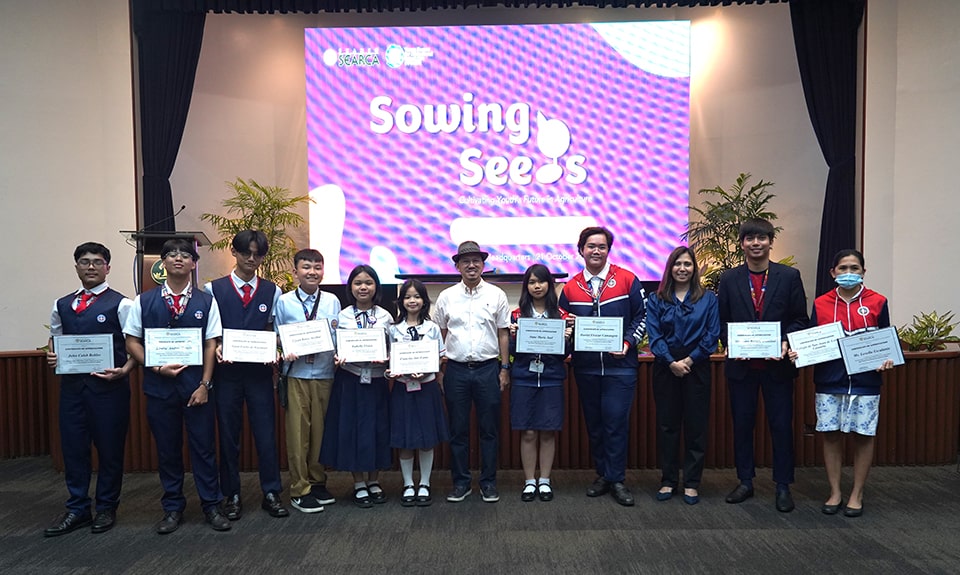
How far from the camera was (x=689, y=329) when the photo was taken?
141 inches

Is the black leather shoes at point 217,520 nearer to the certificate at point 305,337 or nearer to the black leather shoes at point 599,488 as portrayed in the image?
the certificate at point 305,337

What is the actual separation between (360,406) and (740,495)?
88.8 inches

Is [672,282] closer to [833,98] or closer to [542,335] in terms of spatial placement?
[542,335]

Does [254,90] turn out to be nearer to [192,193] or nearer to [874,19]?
[192,193]

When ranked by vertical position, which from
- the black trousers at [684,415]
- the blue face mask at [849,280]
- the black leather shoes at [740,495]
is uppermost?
the blue face mask at [849,280]

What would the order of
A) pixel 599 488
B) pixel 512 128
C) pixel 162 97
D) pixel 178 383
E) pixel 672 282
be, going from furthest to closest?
1. pixel 512 128
2. pixel 162 97
3. pixel 599 488
4. pixel 672 282
5. pixel 178 383

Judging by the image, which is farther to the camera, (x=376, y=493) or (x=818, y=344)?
(x=376, y=493)

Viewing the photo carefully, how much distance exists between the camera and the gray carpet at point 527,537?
9.45 feet

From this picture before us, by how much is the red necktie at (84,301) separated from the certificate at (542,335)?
2.29 metres

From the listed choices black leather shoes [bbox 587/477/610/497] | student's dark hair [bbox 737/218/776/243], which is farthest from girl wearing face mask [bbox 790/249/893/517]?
black leather shoes [bbox 587/477/610/497]

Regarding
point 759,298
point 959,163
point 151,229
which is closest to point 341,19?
point 151,229

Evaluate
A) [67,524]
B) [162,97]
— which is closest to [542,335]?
[67,524]

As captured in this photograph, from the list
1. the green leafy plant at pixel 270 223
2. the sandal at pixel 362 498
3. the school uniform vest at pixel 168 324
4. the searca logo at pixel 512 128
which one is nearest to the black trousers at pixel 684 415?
the sandal at pixel 362 498

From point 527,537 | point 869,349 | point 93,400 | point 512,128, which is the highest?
point 512,128
